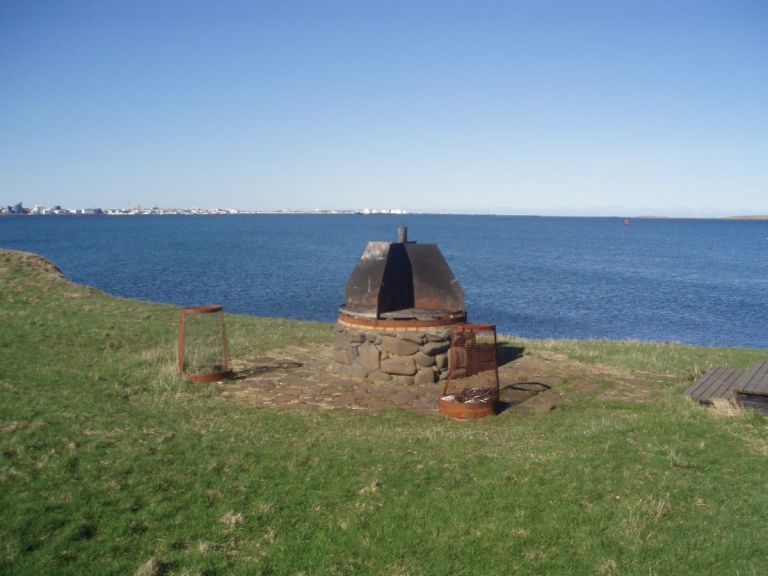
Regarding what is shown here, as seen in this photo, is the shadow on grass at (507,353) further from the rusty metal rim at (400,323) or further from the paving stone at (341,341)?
the paving stone at (341,341)

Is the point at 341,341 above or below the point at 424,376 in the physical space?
above

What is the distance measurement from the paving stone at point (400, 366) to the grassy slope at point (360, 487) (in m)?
2.14

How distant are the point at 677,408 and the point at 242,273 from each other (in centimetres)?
4669

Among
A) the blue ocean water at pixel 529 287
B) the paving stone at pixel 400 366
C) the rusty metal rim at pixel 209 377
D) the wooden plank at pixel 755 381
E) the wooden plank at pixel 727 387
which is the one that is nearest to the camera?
the wooden plank at pixel 755 381

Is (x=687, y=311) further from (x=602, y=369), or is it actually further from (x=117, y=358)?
(x=117, y=358)

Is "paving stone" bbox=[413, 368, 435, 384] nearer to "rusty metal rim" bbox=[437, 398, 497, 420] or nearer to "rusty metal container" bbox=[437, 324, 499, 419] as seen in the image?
"rusty metal container" bbox=[437, 324, 499, 419]

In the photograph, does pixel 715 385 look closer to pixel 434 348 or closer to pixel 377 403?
pixel 434 348

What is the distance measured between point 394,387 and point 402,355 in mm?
679

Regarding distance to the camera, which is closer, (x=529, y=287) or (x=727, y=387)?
(x=727, y=387)

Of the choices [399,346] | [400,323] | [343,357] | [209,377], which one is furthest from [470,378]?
[209,377]

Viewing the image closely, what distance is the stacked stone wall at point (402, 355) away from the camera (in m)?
12.0

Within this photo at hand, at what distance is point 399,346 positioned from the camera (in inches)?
474

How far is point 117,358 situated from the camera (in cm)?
1320

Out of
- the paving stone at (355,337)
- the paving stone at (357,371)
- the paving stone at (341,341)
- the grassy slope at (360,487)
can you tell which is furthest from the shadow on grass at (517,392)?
the paving stone at (341,341)
